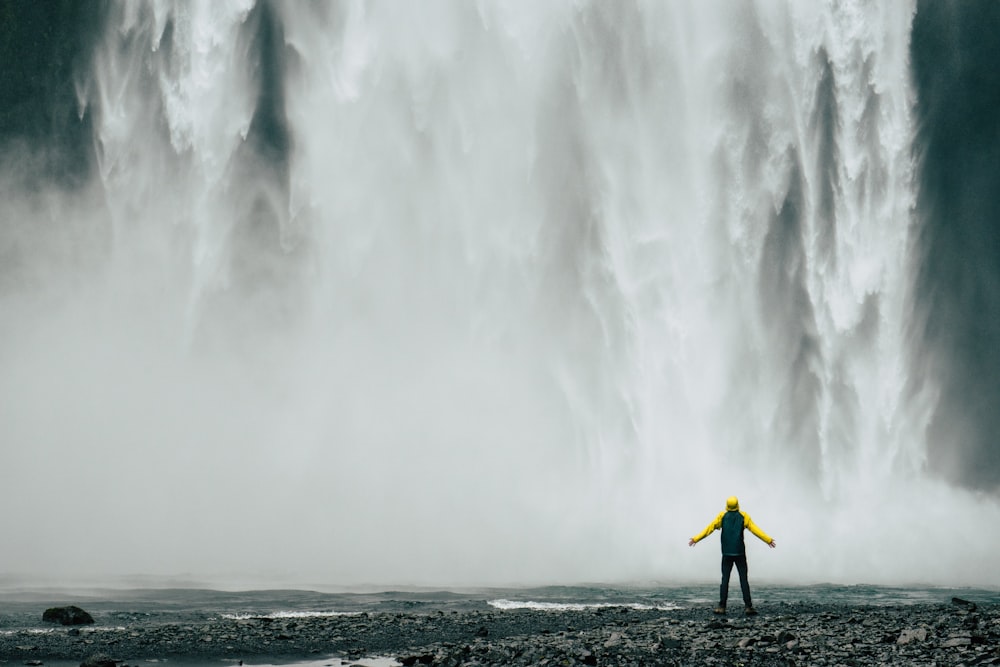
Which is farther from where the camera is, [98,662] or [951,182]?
[951,182]

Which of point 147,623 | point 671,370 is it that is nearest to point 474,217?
point 671,370

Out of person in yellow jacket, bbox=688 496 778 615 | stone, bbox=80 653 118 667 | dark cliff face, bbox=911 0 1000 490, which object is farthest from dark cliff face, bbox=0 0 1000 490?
stone, bbox=80 653 118 667

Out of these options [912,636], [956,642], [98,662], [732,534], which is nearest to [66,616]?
[98,662]

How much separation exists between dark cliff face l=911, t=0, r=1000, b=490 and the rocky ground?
100 ft

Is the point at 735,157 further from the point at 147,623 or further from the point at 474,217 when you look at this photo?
the point at 147,623

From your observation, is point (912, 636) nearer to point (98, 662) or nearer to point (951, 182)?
point (98, 662)

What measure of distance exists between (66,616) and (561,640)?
7.93 metres

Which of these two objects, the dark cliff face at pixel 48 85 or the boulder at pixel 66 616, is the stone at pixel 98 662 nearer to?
the boulder at pixel 66 616

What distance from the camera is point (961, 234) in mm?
46531

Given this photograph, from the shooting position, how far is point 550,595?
77.2ft

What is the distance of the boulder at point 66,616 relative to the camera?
660 inches

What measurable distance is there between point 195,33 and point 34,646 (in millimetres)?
32385

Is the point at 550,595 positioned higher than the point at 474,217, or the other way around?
the point at 474,217

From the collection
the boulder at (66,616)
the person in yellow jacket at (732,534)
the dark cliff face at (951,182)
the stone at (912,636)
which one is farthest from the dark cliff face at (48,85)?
the stone at (912,636)
